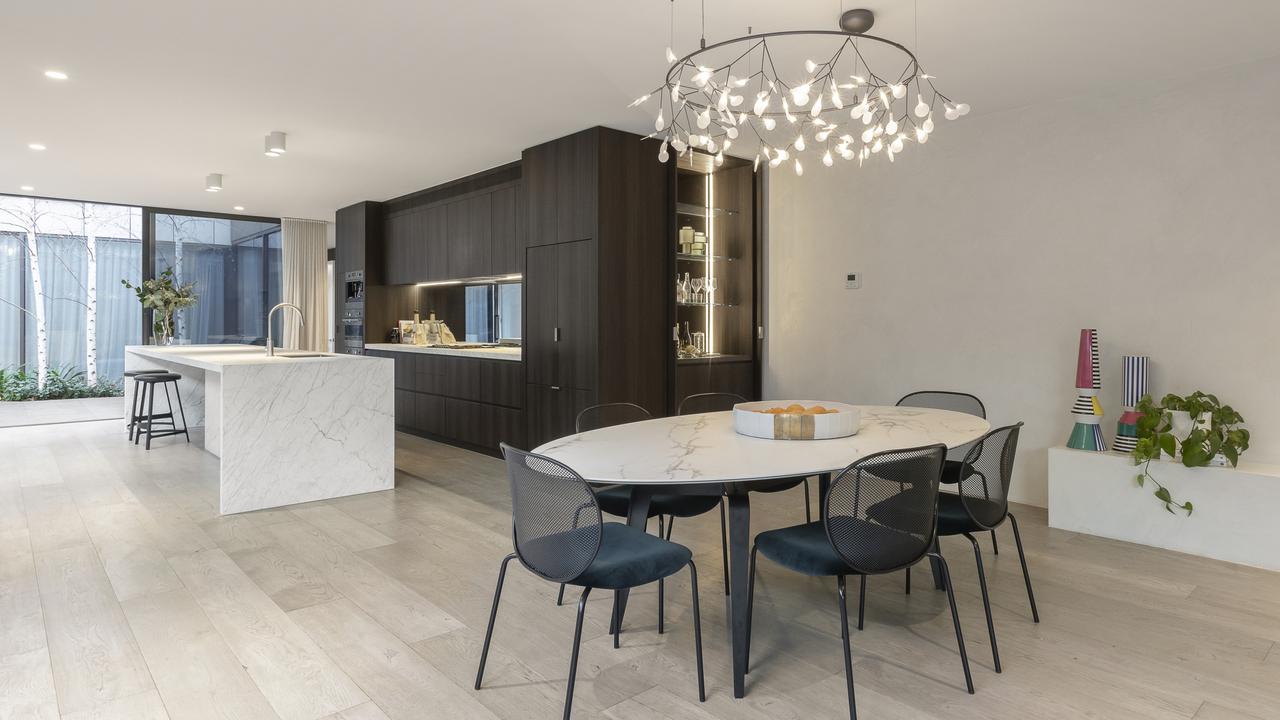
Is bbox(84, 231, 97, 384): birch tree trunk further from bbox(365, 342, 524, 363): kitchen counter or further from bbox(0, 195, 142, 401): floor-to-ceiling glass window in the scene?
A: bbox(365, 342, 524, 363): kitchen counter

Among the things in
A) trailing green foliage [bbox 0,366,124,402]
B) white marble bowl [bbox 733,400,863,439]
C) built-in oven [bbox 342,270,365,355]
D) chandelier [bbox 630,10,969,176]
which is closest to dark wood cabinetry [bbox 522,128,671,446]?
chandelier [bbox 630,10,969,176]

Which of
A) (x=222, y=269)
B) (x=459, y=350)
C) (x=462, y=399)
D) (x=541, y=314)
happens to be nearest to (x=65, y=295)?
(x=222, y=269)

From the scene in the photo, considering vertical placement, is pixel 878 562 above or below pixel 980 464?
below

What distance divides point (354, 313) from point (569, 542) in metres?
6.99

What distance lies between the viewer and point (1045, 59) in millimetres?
3680

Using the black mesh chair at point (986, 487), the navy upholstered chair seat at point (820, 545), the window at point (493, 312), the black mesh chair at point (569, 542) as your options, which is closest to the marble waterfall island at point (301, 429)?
the window at point (493, 312)

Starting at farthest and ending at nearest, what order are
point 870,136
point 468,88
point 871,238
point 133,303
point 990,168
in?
point 133,303
point 871,238
point 990,168
point 468,88
point 870,136

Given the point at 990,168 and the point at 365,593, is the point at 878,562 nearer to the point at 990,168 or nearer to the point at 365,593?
the point at 365,593

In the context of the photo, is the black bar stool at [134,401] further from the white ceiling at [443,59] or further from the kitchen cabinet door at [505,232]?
the kitchen cabinet door at [505,232]

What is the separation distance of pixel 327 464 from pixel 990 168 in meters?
4.57

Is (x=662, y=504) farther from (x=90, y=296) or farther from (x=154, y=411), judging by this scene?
(x=90, y=296)

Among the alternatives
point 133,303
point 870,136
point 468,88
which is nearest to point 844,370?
point 870,136

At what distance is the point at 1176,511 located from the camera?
369cm

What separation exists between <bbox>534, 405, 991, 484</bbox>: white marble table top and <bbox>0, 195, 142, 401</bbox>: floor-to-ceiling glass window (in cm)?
782
